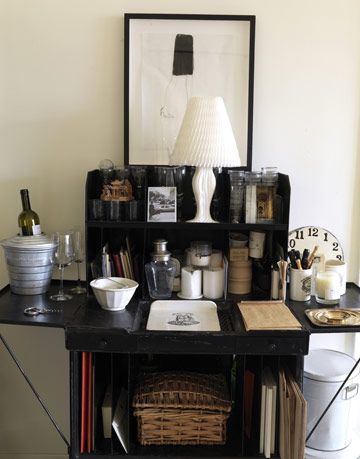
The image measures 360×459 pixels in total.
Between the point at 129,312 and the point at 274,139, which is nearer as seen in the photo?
the point at 129,312

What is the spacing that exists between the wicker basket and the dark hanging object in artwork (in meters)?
1.17

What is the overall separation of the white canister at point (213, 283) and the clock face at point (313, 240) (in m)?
0.36

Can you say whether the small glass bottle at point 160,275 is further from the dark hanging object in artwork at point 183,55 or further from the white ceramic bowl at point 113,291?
the dark hanging object in artwork at point 183,55

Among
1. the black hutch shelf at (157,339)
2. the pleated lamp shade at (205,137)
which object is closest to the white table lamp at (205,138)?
the pleated lamp shade at (205,137)

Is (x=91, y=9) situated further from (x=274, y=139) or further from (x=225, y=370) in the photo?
(x=225, y=370)

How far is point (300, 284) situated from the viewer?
6.48ft

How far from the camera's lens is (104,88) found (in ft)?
6.99

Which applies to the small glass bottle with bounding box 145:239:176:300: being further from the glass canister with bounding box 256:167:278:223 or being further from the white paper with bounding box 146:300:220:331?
the glass canister with bounding box 256:167:278:223

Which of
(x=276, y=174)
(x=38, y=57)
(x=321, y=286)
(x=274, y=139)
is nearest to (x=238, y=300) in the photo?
(x=321, y=286)

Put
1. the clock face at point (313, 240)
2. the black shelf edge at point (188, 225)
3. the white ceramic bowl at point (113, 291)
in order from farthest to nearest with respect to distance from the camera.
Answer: the clock face at point (313, 240) < the black shelf edge at point (188, 225) < the white ceramic bowl at point (113, 291)

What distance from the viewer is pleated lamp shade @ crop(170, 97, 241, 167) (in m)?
1.85

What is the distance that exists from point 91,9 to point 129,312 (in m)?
1.14

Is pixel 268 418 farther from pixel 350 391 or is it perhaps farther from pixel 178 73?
pixel 178 73

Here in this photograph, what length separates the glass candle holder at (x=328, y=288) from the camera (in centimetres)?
193
